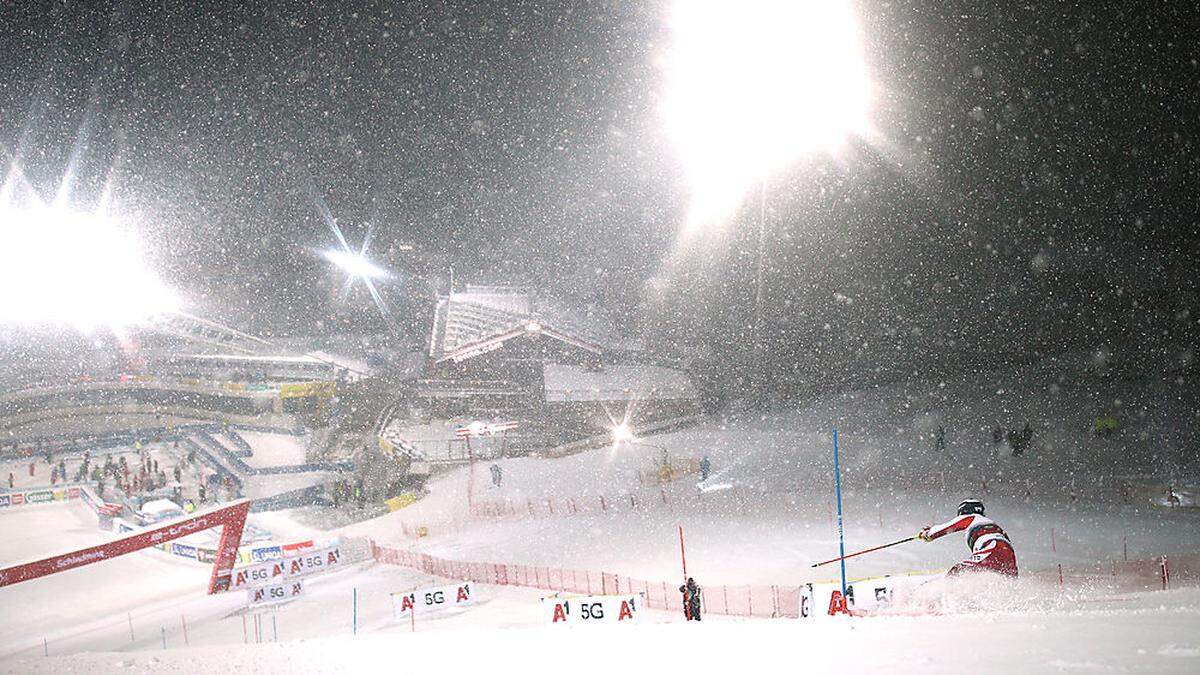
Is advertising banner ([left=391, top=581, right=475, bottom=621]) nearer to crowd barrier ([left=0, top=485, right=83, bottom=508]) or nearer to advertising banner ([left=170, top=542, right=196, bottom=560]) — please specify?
advertising banner ([left=170, top=542, right=196, bottom=560])

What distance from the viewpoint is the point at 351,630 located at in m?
12.4

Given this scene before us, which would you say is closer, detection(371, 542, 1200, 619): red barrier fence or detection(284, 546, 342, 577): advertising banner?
detection(371, 542, 1200, 619): red barrier fence

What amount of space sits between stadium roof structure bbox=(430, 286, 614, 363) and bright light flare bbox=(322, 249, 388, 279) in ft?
40.0

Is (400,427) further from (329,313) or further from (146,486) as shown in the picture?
(329,313)

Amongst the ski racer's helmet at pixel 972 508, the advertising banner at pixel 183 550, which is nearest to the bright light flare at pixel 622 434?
the advertising banner at pixel 183 550

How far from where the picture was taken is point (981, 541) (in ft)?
26.4

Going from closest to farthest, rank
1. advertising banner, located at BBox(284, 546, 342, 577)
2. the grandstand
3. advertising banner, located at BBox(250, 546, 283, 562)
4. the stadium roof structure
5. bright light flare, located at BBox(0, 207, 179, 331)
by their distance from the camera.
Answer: advertising banner, located at BBox(284, 546, 342, 577)
advertising banner, located at BBox(250, 546, 283, 562)
the grandstand
the stadium roof structure
bright light flare, located at BBox(0, 207, 179, 331)

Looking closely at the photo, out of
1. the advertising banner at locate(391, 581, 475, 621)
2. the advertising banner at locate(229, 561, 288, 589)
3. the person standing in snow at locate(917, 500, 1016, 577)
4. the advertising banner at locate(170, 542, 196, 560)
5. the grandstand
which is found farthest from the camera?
the grandstand

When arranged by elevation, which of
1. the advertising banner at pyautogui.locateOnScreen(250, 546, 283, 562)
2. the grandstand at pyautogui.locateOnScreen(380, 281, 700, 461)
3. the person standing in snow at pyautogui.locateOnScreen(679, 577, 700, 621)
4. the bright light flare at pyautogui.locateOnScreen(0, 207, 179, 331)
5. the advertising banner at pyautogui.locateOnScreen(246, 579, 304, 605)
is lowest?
the advertising banner at pyautogui.locateOnScreen(246, 579, 304, 605)

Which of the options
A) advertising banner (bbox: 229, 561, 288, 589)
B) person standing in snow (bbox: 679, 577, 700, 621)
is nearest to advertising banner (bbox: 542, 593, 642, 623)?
person standing in snow (bbox: 679, 577, 700, 621)

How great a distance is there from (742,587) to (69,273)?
5092cm

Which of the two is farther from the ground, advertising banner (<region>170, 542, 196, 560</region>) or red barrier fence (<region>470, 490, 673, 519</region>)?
red barrier fence (<region>470, 490, 673, 519</region>)

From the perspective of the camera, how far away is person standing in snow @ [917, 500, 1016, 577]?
26.0ft

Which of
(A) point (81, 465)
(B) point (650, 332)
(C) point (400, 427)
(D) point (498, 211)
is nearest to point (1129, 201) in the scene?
(B) point (650, 332)
